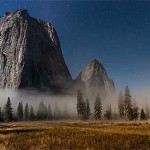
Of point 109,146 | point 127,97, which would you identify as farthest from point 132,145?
point 127,97

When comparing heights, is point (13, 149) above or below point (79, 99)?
below

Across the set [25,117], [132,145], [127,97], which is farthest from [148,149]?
[25,117]

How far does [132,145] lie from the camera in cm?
2473

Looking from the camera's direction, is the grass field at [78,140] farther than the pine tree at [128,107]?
No

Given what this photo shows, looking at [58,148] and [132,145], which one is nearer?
[58,148]

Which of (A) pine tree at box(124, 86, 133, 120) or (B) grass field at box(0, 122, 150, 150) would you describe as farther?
(A) pine tree at box(124, 86, 133, 120)

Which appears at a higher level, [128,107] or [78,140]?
[128,107]

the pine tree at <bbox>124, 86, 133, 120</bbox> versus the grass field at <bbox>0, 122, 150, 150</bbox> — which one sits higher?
the pine tree at <bbox>124, 86, 133, 120</bbox>

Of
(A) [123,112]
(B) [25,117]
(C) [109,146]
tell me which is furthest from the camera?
(B) [25,117]

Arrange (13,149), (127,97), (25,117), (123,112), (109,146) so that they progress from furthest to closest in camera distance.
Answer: (25,117), (123,112), (127,97), (109,146), (13,149)

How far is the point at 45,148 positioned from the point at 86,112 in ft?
493

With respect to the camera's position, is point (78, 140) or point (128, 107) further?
point (128, 107)

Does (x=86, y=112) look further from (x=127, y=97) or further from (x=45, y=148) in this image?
(x=45, y=148)

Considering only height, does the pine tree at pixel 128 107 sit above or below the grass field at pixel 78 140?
above
